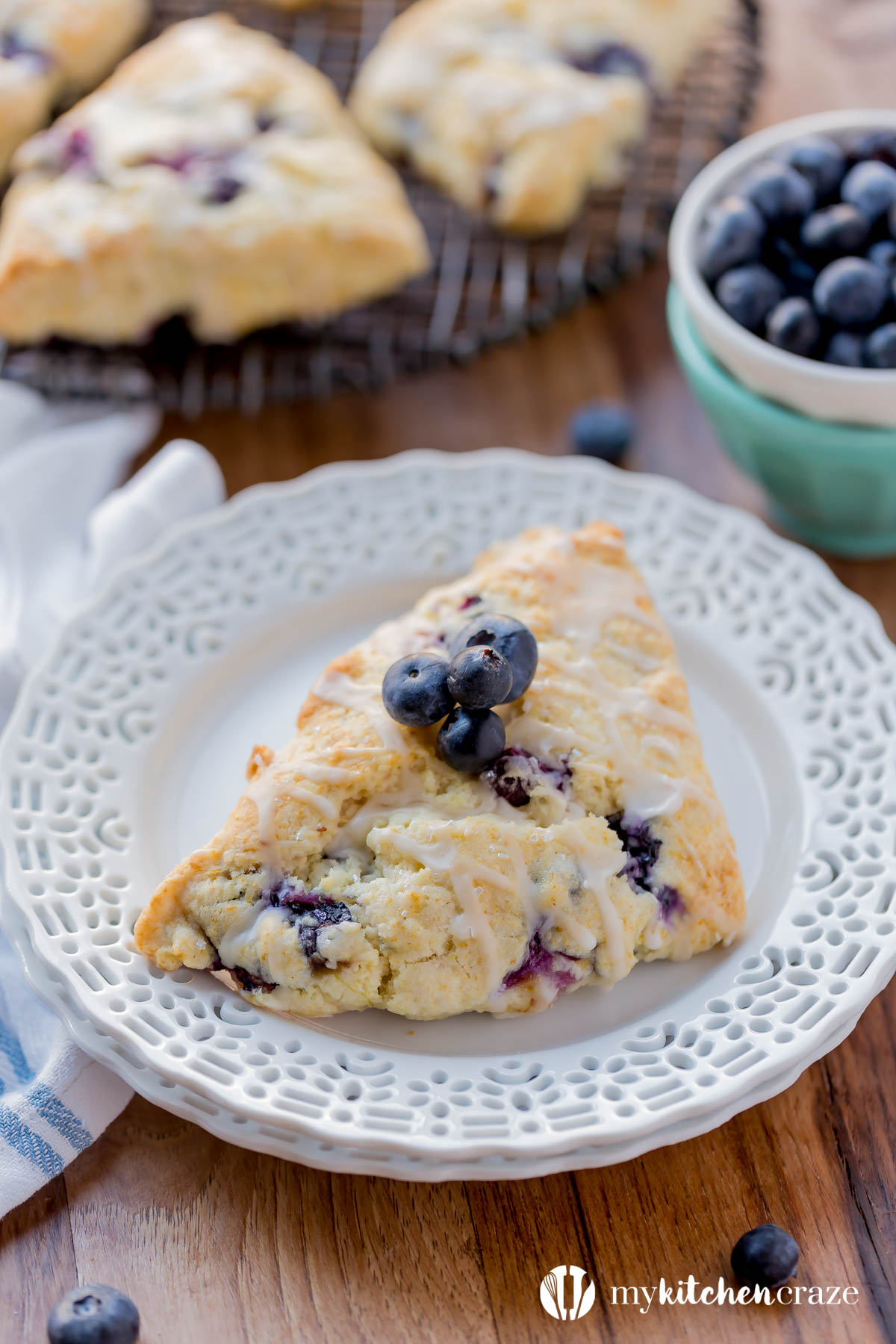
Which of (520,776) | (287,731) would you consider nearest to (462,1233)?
(520,776)

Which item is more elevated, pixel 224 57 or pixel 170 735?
pixel 224 57

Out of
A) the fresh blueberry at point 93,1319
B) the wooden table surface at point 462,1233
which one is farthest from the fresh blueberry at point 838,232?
the fresh blueberry at point 93,1319

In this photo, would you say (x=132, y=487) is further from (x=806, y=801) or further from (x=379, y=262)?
(x=806, y=801)

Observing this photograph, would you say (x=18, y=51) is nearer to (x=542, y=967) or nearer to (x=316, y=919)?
(x=316, y=919)

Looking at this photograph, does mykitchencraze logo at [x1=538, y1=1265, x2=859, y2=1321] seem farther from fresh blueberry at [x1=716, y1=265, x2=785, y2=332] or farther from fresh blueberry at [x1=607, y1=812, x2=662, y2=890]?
fresh blueberry at [x1=716, y1=265, x2=785, y2=332]

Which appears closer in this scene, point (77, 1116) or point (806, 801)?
point (77, 1116)

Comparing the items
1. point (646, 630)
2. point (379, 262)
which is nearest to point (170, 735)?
point (646, 630)
